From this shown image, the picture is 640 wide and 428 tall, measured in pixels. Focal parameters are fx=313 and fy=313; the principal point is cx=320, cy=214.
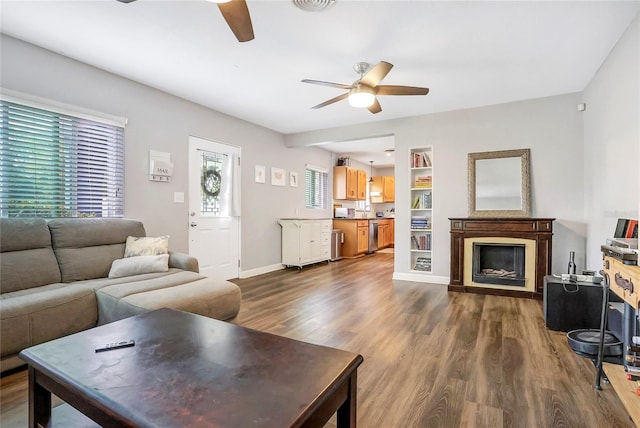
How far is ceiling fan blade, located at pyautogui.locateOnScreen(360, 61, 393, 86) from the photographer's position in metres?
2.61

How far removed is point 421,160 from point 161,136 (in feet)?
12.0

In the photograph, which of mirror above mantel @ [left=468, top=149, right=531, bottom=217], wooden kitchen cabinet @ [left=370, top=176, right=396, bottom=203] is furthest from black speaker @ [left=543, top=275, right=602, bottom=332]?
wooden kitchen cabinet @ [left=370, top=176, right=396, bottom=203]

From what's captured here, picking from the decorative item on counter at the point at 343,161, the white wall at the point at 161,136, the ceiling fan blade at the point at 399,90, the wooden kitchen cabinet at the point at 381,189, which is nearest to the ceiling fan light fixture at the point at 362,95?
the ceiling fan blade at the point at 399,90

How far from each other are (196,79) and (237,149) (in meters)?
1.52

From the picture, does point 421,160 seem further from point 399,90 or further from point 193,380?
point 193,380

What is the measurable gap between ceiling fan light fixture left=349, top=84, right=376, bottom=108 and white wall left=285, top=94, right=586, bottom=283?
6.41 feet

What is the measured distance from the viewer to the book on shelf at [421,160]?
4829 millimetres

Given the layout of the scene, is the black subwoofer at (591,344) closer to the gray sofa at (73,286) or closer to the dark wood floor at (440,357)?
the dark wood floor at (440,357)

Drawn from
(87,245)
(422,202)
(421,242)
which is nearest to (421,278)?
(421,242)

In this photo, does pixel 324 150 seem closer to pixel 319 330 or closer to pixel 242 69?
pixel 242 69

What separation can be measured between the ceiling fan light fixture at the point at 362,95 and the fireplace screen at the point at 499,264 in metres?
2.46

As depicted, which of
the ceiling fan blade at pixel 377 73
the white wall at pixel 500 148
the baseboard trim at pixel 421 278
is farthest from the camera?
the baseboard trim at pixel 421 278

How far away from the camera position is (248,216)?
5.14 meters

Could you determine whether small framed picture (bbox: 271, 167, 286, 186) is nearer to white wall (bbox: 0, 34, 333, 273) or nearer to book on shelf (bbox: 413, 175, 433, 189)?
white wall (bbox: 0, 34, 333, 273)
